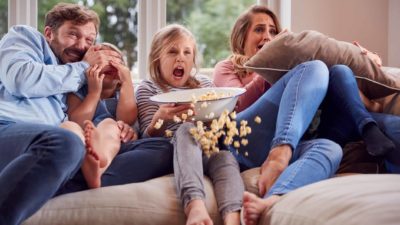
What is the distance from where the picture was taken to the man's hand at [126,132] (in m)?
1.83

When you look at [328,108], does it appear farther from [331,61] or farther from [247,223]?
[247,223]

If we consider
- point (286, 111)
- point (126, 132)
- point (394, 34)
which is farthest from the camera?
point (394, 34)

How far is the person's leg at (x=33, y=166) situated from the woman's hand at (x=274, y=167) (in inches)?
20.2

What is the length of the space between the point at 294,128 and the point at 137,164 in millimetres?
490

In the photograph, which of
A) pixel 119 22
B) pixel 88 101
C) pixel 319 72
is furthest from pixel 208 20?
pixel 319 72

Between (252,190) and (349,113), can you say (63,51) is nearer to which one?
(252,190)

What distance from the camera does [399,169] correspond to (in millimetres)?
1646

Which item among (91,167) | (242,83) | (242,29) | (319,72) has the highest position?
(242,29)

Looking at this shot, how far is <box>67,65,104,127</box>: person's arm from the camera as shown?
6.22ft

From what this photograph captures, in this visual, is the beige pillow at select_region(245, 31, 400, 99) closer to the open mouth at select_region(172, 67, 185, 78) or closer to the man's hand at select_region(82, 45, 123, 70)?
the open mouth at select_region(172, 67, 185, 78)

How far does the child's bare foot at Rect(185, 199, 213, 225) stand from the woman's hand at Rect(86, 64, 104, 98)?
726 mm

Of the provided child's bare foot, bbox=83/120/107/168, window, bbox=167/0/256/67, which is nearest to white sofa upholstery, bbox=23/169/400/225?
child's bare foot, bbox=83/120/107/168

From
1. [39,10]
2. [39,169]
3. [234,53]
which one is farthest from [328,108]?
[39,10]

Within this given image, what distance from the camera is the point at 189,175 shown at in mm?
1446
